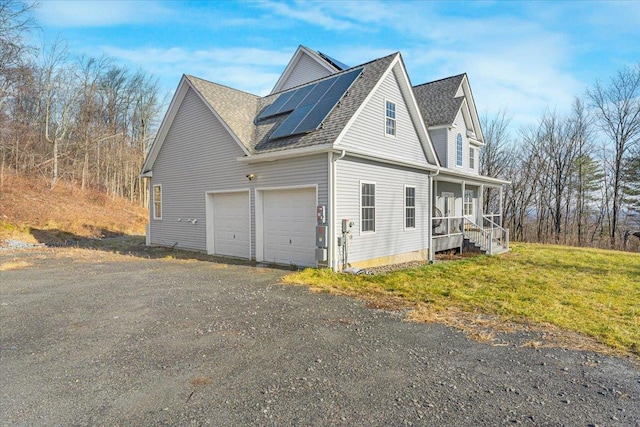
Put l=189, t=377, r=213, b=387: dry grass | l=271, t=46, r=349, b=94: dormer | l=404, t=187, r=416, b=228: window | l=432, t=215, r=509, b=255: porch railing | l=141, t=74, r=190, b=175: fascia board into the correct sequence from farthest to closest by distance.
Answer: l=271, t=46, r=349, b=94: dormer < l=432, t=215, r=509, b=255: porch railing < l=141, t=74, r=190, b=175: fascia board < l=404, t=187, r=416, b=228: window < l=189, t=377, r=213, b=387: dry grass

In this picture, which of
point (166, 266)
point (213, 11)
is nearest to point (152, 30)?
point (213, 11)

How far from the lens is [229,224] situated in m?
11.8

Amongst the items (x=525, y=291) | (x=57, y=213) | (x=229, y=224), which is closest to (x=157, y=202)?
(x=229, y=224)

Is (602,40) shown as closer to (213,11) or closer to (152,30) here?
(213,11)

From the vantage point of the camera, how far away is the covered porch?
45.3 feet

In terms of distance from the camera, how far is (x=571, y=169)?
Result: 26203 mm

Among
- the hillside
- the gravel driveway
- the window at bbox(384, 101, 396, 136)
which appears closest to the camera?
the gravel driveway

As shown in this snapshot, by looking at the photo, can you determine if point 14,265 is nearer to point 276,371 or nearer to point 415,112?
point 276,371

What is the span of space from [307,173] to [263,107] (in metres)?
5.17

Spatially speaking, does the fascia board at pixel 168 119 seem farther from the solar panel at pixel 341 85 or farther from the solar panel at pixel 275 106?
the solar panel at pixel 341 85

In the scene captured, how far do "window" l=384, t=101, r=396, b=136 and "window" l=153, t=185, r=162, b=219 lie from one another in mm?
9608

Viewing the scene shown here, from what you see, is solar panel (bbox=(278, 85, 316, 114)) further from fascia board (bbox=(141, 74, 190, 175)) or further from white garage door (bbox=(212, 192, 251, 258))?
fascia board (bbox=(141, 74, 190, 175))

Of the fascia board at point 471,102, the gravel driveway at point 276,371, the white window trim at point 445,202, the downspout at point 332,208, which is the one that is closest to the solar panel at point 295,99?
the downspout at point 332,208

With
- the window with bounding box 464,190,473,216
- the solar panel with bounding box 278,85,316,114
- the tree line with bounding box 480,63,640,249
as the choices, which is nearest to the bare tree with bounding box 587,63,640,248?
the tree line with bounding box 480,63,640,249
